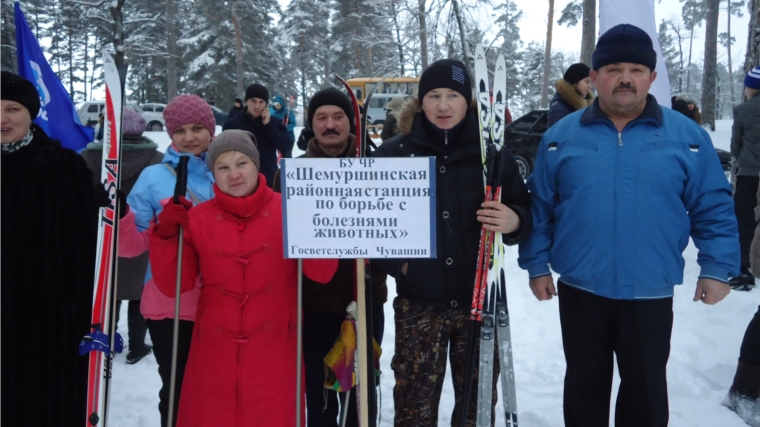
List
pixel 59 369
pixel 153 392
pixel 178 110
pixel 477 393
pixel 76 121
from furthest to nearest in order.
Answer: pixel 76 121, pixel 153 392, pixel 178 110, pixel 477 393, pixel 59 369

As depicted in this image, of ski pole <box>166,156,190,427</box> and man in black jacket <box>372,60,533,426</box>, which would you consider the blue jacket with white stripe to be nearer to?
man in black jacket <box>372,60,533,426</box>

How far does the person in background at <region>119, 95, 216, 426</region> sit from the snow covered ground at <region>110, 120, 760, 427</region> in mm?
930

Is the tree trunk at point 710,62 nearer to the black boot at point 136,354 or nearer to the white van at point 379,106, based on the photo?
the white van at point 379,106

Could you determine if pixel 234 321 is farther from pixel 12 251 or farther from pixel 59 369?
pixel 12 251

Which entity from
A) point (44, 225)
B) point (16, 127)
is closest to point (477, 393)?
point (44, 225)

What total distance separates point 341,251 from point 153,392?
7.40 feet

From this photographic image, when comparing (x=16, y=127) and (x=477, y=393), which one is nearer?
(x=16, y=127)

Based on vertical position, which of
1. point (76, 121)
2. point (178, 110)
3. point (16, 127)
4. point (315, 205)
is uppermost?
point (76, 121)

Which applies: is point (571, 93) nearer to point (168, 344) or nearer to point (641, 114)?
point (641, 114)

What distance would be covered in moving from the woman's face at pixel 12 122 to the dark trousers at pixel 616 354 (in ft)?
7.91

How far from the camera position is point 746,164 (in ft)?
15.3

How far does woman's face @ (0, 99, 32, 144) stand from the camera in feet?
6.24

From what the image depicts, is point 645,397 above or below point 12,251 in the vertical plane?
below

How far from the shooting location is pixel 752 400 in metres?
2.79
